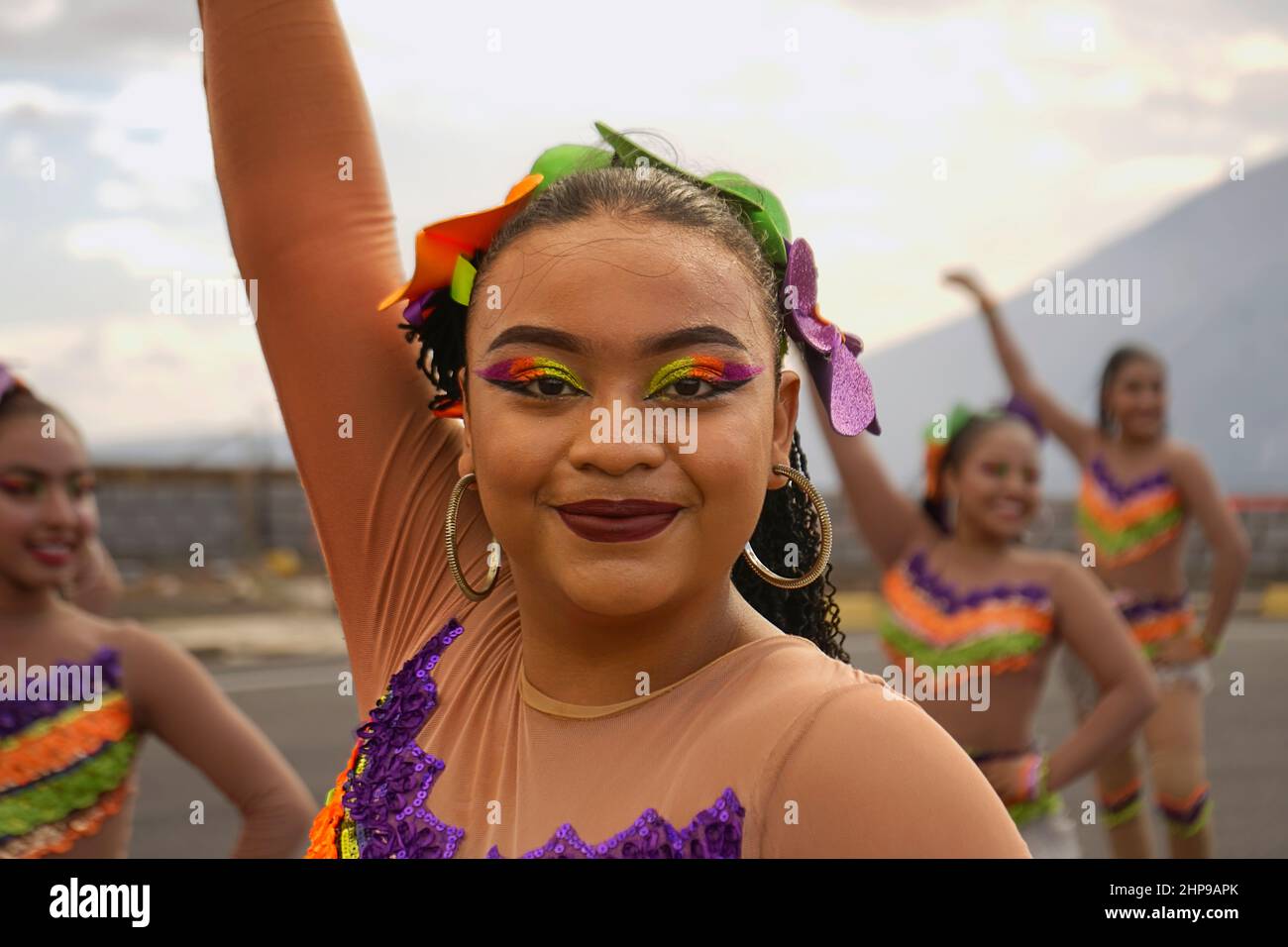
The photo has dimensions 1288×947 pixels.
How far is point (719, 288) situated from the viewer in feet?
4.89

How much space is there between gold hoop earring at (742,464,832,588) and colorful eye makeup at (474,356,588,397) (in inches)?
11.4

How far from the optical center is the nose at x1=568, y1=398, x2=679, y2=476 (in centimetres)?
142

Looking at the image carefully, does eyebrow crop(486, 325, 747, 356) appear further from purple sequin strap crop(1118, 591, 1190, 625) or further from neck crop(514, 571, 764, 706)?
purple sequin strap crop(1118, 591, 1190, 625)

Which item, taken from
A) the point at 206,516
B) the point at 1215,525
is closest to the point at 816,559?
the point at 1215,525

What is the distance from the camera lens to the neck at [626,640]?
1494 mm

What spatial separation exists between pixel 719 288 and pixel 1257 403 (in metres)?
32.1

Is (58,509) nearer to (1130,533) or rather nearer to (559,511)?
(559,511)

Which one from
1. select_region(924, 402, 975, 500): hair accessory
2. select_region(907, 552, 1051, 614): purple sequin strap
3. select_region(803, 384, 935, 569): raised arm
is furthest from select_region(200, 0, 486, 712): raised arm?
select_region(924, 402, 975, 500): hair accessory

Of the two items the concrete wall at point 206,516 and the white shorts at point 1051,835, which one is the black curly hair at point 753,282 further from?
the concrete wall at point 206,516

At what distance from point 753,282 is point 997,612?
3011 millimetres

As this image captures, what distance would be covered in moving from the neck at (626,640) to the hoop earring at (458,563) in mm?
172

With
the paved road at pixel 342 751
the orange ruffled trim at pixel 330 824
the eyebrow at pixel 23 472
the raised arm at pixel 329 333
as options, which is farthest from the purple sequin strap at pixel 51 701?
the paved road at pixel 342 751
